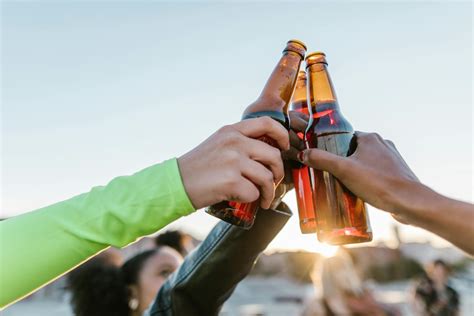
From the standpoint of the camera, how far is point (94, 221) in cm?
103

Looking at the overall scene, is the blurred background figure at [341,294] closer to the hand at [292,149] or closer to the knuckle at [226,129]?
the hand at [292,149]

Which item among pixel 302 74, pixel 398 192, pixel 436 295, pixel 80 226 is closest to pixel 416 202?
pixel 398 192

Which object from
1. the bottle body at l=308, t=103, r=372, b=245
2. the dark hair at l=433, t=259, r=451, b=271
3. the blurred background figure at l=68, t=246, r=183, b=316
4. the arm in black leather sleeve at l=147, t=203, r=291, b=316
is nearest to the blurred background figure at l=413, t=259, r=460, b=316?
the dark hair at l=433, t=259, r=451, b=271

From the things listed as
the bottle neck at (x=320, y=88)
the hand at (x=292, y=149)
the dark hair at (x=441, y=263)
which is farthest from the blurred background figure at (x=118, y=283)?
the dark hair at (x=441, y=263)

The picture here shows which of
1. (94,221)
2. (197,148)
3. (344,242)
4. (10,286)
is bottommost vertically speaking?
(344,242)

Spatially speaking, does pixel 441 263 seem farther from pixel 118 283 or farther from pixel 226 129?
pixel 226 129

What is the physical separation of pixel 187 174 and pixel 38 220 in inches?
13.5

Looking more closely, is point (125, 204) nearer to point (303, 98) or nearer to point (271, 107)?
point (271, 107)

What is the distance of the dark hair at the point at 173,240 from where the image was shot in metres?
3.86

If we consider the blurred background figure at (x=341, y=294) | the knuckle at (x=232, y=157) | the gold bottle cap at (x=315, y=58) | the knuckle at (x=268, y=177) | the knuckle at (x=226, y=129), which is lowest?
the blurred background figure at (x=341, y=294)

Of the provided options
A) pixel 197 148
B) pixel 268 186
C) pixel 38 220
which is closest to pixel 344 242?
pixel 268 186

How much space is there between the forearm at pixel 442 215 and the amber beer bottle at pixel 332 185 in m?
0.15

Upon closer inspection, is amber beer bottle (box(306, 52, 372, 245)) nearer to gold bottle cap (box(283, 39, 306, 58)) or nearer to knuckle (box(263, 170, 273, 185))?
gold bottle cap (box(283, 39, 306, 58))

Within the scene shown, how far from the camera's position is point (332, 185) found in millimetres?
1328
